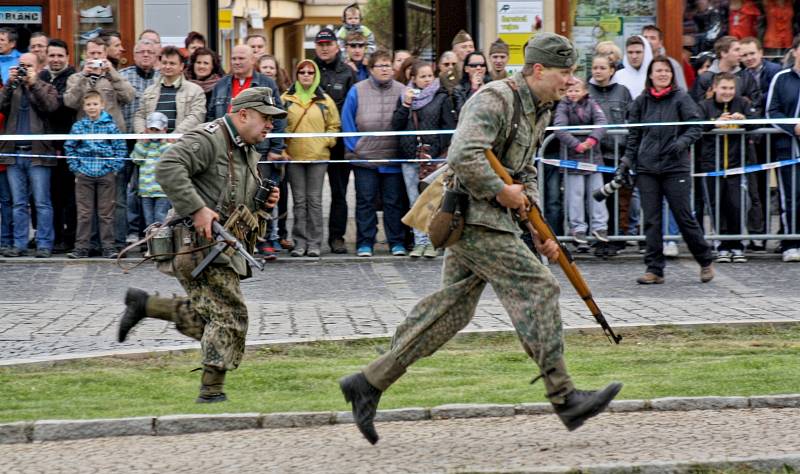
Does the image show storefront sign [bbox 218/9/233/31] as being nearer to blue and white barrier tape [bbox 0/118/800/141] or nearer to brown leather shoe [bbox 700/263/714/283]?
blue and white barrier tape [bbox 0/118/800/141]

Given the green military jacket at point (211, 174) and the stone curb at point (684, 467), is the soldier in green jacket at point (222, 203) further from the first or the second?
the stone curb at point (684, 467)

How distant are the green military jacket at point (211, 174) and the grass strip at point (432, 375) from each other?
0.85 meters

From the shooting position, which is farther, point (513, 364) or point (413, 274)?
point (413, 274)

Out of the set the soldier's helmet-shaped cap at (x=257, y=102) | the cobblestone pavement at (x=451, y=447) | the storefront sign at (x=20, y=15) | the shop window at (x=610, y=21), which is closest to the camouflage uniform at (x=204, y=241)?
the soldier's helmet-shaped cap at (x=257, y=102)

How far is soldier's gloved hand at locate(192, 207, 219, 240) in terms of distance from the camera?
303 inches

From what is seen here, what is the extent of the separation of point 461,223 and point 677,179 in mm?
6457

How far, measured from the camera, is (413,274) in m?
13.8

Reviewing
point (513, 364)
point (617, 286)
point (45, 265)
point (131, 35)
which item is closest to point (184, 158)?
point (513, 364)

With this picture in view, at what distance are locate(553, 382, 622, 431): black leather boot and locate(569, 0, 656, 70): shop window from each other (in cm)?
1202

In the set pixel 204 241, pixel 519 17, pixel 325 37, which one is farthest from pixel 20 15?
pixel 204 241

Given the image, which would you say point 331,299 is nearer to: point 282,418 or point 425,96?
point 425,96

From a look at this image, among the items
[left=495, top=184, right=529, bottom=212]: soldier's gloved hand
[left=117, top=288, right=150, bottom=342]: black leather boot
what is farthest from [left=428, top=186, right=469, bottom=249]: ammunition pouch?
[left=117, top=288, right=150, bottom=342]: black leather boot

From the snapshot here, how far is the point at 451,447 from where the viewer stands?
6.96m

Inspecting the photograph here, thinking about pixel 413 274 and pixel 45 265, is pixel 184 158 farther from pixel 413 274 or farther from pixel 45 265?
pixel 45 265
